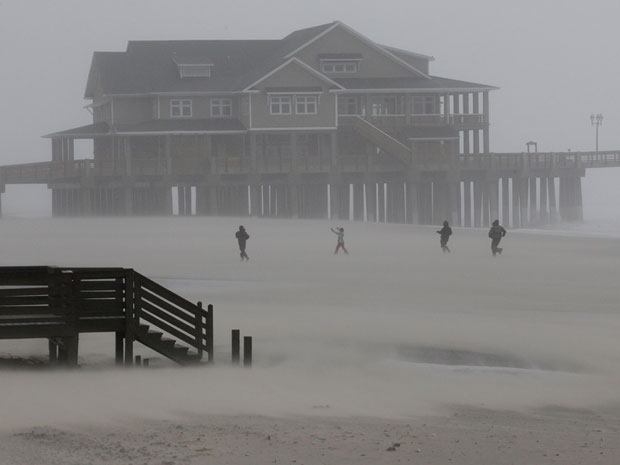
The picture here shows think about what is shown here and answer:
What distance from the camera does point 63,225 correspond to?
62.9 metres

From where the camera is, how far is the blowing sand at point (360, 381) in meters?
14.4

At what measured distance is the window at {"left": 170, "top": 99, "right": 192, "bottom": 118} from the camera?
74938mm

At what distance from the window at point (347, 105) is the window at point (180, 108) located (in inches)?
324

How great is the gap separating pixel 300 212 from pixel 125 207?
448 inches

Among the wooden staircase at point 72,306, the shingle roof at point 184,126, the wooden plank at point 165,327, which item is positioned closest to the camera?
the wooden staircase at point 72,306

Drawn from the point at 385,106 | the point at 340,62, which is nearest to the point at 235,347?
the point at 385,106

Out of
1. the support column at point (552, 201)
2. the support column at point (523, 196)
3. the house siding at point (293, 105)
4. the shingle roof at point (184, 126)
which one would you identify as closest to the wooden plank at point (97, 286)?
the shingle roof at point (184, 126)

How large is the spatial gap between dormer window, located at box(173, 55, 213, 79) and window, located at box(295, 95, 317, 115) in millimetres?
6434

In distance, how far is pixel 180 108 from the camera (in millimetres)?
75000

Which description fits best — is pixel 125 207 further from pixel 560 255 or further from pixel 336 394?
A: pixel 336 394

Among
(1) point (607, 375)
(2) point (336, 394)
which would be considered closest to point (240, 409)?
(2) point (336, 394)

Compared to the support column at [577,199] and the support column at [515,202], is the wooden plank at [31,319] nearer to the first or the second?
the support column at [515,202]

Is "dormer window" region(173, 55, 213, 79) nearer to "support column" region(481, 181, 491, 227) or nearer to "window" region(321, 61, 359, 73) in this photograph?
"window" region(321, 61, 359, 73)

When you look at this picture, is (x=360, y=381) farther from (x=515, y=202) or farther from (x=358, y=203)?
(x=515, y=202)
